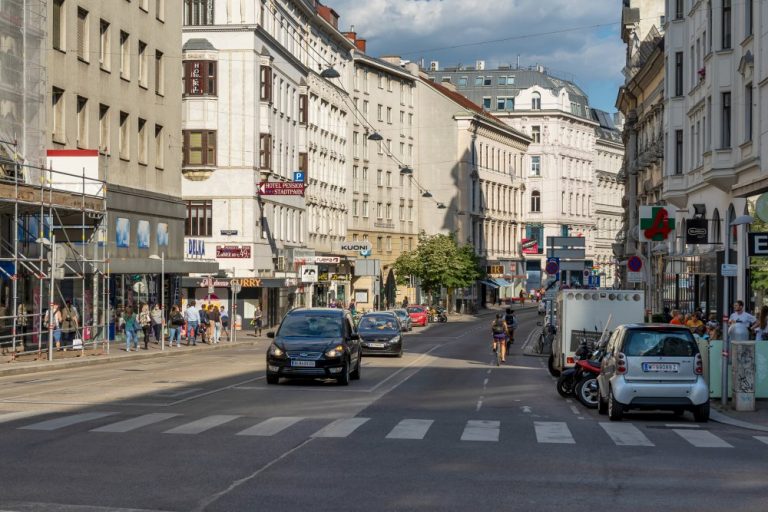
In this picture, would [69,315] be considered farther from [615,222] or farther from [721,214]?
[615,222]

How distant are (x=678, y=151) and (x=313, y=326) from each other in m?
29.9

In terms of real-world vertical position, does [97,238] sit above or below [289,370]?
above

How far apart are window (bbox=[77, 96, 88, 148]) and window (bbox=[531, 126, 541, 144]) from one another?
107368 millimetres

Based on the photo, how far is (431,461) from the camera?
47.8 ft

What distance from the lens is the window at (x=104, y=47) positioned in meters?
49.1

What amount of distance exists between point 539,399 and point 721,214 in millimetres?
20449

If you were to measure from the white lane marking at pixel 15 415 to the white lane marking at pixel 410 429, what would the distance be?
17.9 ft

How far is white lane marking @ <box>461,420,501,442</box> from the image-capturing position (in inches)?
690

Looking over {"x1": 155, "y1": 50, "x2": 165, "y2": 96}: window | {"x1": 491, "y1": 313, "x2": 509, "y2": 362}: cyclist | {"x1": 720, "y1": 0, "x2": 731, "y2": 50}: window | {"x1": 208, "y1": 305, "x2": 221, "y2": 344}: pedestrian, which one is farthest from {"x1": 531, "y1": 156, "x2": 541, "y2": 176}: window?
{"x1": 491, "y1": 313, "x2": 509, "y2": 362}: cyclist

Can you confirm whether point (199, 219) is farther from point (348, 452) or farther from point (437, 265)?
point (348, 452)

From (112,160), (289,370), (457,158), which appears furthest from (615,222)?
(289,370)

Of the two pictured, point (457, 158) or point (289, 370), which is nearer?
point (289, 370)

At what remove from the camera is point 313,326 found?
29125 millimetres

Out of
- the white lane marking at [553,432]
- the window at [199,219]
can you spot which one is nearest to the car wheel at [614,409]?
the white lane marking at [553,432]
